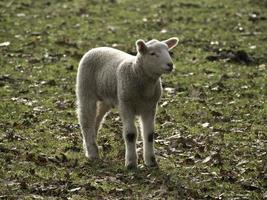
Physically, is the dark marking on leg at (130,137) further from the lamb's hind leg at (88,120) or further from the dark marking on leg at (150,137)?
the lamb's hind leg at (88,120)

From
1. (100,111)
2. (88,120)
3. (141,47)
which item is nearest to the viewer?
(141,47)

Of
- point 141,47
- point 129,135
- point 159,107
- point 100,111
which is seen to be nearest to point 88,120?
point 100,111

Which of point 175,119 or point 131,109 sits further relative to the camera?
point 175,119

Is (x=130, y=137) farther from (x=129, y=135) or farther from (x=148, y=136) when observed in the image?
(x=148, y=136)

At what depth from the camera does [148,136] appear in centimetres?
1148

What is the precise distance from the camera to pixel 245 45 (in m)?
21.1

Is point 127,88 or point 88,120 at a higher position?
point 127,88

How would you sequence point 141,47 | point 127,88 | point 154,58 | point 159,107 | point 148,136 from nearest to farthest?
point 154,58 < point 141,47 < point 127,88 < point 148,136 < point 159,107

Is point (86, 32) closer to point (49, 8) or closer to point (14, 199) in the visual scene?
point (49, 8)

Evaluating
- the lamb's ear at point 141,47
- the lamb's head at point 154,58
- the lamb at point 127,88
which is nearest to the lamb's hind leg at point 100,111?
the lamb at point 127,88

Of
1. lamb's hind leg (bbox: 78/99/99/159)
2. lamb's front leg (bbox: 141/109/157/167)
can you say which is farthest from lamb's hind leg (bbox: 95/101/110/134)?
lamb's front leg (bbox: 141/109/157/167)

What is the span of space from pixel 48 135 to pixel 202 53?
809 centimetres

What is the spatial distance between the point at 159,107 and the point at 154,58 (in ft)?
14.6

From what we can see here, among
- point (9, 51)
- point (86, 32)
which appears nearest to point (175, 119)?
point (9, 51)
